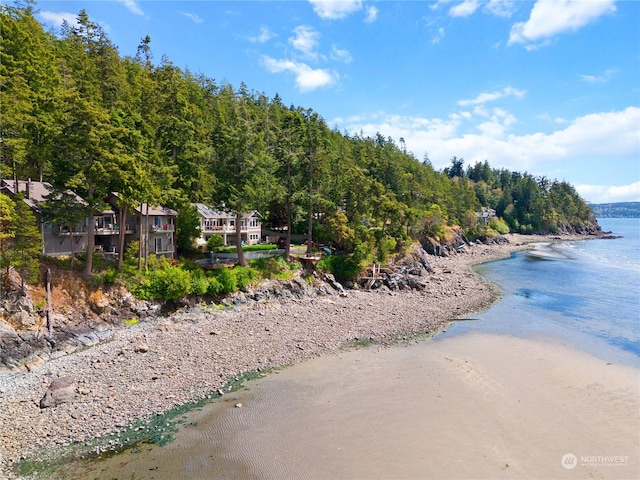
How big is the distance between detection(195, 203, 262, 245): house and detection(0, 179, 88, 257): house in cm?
1293

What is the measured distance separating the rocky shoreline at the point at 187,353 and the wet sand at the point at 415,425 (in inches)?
82.5

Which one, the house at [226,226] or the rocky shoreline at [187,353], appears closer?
the rocky shoreline at [187,353]

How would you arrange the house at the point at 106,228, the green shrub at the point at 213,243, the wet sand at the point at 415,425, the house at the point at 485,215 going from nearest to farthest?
the wet sand at the point at 415,425
the house at the point at 106,228
the green shrub at the point at 213,243
the house at the point at 485,215

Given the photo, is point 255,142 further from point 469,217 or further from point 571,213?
point 571,213

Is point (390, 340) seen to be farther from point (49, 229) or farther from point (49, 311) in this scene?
point (49, 229)

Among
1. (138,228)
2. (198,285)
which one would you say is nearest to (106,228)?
(138,228)

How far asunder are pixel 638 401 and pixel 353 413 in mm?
13583

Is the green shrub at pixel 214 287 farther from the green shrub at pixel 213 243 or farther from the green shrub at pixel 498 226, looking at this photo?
the green shrub at pixel 498 226

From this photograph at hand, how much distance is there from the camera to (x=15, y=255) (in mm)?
22234

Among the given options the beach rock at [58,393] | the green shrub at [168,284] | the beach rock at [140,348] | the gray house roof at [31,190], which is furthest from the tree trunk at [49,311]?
the green shrub at [168,284]

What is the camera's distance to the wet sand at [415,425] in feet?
43.6

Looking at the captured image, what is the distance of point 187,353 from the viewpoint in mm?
21328

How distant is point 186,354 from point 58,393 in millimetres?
6193

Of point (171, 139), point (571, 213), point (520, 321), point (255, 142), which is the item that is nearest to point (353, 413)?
point (520, 321)
